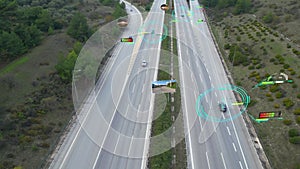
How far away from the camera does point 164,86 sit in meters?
56.7

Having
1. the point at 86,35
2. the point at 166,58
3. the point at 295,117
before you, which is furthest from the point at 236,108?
the point at 86,35

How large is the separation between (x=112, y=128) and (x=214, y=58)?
38.2 meters

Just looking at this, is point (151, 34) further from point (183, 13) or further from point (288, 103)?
point (288, 103)

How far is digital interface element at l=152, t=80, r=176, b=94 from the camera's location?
5431 cm

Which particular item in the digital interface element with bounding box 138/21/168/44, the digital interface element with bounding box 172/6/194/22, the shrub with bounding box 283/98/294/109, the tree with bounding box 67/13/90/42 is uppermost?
the tree with bounding box 67/13/90/42

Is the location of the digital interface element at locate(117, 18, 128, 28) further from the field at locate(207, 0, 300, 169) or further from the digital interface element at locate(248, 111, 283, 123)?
the digital interface element at locate(248, 111, 283, 123)

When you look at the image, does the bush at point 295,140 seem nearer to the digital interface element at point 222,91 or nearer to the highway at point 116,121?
the digital interface element at point 222,91

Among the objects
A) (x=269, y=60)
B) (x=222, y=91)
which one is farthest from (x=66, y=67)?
(x=269, y=60)

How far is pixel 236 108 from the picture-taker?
160 feet

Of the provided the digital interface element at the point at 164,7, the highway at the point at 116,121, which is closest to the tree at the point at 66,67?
the highway at the point at 116,121

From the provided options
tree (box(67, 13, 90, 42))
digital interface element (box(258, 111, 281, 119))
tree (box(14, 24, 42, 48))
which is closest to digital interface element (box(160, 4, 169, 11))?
tree (box(67, 13, 90, 42))

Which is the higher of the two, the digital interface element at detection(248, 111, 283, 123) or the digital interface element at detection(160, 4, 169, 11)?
the digital interface element at detection(160, 4, 169, 11)
